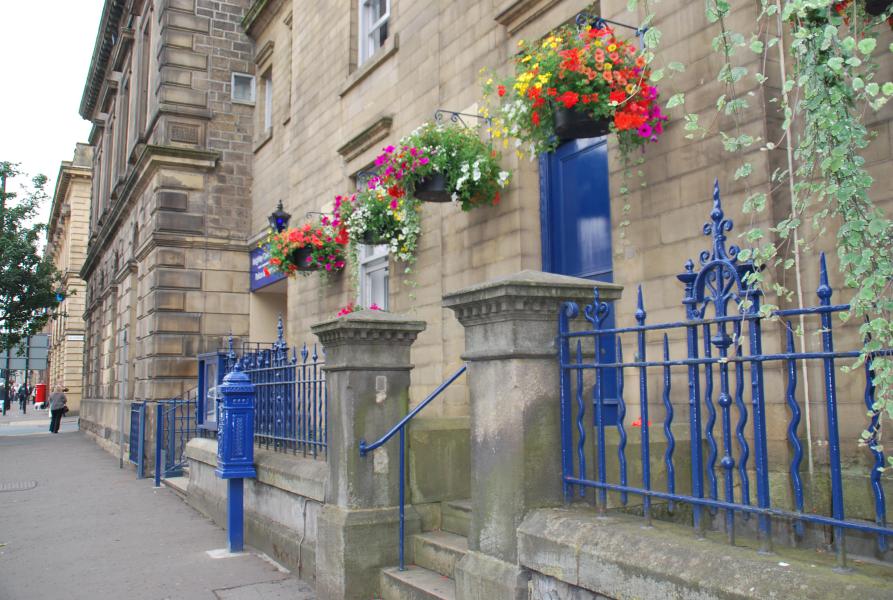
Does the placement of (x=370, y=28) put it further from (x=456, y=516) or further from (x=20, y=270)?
(x=20, y=270)

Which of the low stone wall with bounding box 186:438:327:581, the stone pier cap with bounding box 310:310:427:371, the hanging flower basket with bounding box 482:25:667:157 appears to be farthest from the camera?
the low stone wall with bounding box 186:438:327:581

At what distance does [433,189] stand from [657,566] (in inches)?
216

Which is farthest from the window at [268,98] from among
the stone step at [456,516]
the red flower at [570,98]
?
the stone step at [456,516]

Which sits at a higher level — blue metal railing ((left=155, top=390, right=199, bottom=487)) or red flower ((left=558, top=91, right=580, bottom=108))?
red flower ((left=558, top=91, right=580, bottom=108))

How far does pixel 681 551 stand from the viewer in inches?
123

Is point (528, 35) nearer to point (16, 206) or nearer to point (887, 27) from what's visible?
point (887, 27)

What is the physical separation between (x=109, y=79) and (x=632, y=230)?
90.1ft

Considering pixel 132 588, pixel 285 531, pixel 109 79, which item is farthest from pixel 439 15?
pixel 109 79

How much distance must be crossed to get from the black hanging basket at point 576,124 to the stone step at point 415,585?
137 inches

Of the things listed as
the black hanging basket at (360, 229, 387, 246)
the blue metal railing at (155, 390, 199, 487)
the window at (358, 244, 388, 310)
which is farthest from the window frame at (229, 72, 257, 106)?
the black hanging basket at (360, 229, 387, 246)

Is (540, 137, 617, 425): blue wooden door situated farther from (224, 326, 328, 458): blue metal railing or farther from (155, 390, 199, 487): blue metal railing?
(155, 390, 199, 487): blue metal railing

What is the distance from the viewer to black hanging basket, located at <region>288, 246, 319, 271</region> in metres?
11.2

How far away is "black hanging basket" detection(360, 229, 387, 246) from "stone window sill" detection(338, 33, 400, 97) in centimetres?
260

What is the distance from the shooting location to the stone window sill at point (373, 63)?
1049cm
